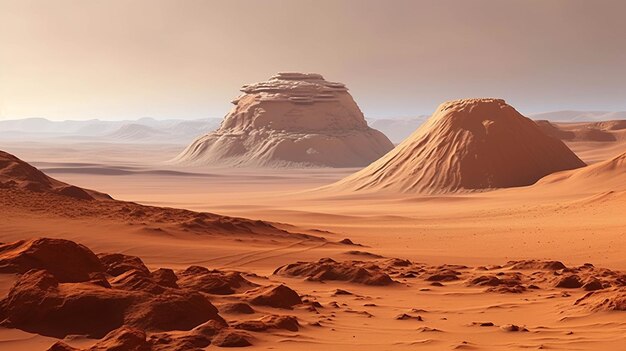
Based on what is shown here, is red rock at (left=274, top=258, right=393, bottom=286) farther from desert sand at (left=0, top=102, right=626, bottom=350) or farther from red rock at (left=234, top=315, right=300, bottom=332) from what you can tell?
red rock at (left=234, top=315, right=300, bottom=332)

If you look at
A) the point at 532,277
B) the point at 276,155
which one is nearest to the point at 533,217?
the point at 532,277

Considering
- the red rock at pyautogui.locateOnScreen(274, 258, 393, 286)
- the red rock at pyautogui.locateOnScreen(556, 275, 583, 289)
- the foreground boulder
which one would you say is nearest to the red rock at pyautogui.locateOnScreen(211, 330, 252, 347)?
the foreground boulder

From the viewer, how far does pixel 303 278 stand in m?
10.4

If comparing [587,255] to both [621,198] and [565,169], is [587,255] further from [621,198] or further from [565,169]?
[565,169]


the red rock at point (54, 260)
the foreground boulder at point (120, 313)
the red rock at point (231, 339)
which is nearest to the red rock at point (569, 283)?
the foreground boulder at point (120, 313)

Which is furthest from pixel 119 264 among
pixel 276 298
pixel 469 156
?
pixel 469 156

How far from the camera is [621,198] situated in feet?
80.7

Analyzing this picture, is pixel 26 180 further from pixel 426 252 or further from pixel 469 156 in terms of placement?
pixel 469 156

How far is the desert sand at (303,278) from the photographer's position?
592 cm

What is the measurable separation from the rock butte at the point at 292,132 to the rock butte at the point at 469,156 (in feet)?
120

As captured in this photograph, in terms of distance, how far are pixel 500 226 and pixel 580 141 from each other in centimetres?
7225

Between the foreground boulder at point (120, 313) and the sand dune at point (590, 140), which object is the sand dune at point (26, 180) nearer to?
the foreground boulder at point (120, 313)

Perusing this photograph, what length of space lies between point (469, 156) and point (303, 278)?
31340 millimetres

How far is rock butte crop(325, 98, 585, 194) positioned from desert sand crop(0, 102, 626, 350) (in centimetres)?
1262
